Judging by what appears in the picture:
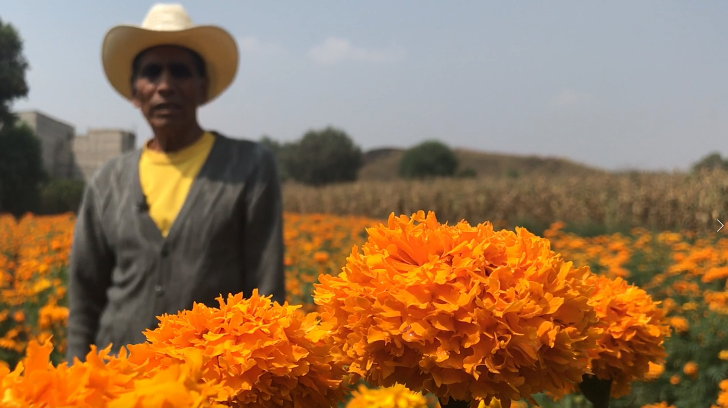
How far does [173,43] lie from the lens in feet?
6.05

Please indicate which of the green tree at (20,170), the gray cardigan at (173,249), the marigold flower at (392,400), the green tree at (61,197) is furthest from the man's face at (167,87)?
the green tree at (20,170)

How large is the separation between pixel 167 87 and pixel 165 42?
Result: 194mm

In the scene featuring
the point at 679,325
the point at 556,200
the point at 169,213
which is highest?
the point at 169,213

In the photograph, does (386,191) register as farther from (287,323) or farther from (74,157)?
(74,157)

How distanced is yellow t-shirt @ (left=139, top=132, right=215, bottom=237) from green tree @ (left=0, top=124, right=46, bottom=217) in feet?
73.0

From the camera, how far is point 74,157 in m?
24.9

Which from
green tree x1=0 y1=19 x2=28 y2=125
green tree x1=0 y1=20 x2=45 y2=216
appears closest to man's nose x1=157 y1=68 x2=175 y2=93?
green tree x1=0 y1=20 x2=45 y2=216

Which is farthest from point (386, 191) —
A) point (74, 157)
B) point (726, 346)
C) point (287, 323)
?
point (74, 157)

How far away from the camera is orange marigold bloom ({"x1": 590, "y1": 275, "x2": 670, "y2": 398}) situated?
2.29ft

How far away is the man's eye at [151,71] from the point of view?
5.89 feet

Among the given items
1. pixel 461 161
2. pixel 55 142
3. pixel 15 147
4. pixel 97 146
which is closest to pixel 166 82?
pixel 97 146

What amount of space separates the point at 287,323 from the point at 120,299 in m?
1.35

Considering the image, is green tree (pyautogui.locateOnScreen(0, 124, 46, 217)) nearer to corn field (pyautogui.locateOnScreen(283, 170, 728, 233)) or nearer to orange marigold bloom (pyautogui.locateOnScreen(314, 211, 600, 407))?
corn field (pyautogui.locateOnScreen(283, 170, 728, 233))

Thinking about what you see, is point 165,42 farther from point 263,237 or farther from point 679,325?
point 679,325
